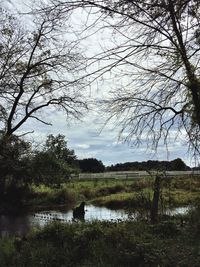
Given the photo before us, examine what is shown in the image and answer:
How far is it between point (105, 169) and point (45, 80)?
5812cm

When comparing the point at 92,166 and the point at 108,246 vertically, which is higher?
the point at 92,166

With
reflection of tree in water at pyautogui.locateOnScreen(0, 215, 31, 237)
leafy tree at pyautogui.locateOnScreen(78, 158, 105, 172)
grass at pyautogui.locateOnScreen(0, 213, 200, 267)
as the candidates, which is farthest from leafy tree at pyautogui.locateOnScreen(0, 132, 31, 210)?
leafy tree at pyautogui.locateOnScreen(78, 158, 105, 172)

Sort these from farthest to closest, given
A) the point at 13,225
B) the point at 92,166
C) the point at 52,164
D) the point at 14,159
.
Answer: the point at 92,166 < the point at 52,164 < the point at 14,159 < the point at 13,225

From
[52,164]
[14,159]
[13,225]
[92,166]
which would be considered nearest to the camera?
[13,225]

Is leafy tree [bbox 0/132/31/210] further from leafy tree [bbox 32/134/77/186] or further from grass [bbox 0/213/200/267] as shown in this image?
grass [bbox 0/213/200/267]

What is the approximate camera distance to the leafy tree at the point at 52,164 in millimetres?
31359

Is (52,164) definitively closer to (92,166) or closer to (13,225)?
(13,225)

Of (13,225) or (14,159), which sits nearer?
(13,225)

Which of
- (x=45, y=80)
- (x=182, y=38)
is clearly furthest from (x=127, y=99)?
(x=45, y=80)

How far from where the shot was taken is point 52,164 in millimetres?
32406

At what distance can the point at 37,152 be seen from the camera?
3112 centimetres

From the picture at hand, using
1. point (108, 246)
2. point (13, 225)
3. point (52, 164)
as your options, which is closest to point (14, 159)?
point (52, 164)

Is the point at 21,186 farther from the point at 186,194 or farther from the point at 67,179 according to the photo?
the point at 186,194

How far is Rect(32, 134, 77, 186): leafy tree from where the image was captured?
1235 inches
